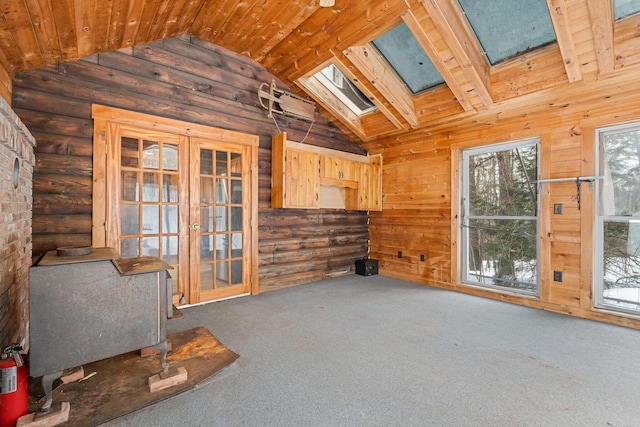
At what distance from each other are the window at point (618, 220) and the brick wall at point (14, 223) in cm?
524

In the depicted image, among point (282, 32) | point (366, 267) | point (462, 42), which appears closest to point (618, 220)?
point (462, 42)

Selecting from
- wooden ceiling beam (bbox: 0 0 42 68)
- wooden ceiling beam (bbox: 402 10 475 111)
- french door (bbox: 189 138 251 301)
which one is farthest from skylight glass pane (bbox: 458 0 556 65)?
wooden ceiling beam (bbox: 0 0 42 68)

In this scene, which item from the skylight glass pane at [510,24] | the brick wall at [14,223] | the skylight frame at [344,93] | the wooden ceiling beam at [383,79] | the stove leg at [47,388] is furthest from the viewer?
Result: the skylight frame at [344,93]

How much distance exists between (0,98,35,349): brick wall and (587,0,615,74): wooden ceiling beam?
4342mm

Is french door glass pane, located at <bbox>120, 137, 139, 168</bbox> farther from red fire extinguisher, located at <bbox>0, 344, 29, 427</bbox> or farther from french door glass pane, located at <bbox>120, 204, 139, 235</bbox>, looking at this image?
red fire extinguisher, located at <bbox>0, 344, 29, 427</bbox>

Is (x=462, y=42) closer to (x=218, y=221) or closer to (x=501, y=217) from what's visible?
(x=501, y=217)

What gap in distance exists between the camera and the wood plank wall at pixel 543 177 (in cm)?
326

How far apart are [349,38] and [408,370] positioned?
3.45m

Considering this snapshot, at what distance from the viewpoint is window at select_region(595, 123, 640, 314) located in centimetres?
319

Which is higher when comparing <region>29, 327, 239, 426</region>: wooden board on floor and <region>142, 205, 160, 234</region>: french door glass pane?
<region>142, 205, 160, 234</region>: french door glass pane

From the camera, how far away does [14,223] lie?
2.11 meters

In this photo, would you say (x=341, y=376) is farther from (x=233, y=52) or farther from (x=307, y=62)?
(x=233, y=52)

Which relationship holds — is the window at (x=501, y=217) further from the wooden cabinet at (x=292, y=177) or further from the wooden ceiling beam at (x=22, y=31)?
the wooden ceiling beam at (x=22, y=31)

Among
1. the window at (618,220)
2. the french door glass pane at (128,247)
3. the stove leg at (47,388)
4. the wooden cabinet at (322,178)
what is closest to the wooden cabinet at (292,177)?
the wooden cabinet at (322,178)
